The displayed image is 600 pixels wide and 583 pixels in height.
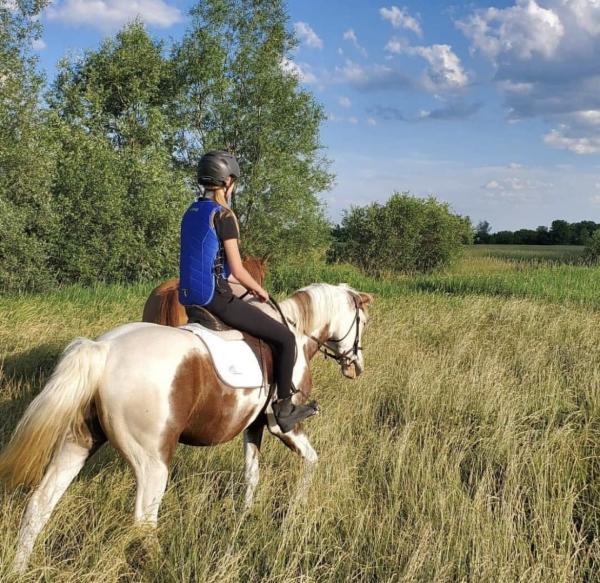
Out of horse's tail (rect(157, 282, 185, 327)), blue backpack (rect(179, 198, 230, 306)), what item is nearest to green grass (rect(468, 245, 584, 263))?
horse's tail (rect(157, 282, 185, 327))

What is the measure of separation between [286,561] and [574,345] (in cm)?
648

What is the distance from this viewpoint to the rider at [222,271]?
11.5 feet

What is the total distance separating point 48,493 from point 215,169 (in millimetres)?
2170

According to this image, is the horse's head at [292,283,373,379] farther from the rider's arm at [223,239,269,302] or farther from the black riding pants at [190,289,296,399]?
the rider's arm at [223,239,269,302]

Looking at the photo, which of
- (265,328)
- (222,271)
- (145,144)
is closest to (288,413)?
(265,328)

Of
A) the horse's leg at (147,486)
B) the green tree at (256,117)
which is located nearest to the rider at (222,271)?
the horse's leg at (147,486)

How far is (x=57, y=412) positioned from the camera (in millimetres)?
2857

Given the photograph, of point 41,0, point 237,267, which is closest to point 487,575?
point 237,267

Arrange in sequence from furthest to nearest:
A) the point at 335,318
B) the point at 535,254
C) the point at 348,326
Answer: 1. the point at 535,254
2. the point at 348,326
3. the point at 335,318

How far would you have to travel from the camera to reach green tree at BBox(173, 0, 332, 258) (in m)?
24.0

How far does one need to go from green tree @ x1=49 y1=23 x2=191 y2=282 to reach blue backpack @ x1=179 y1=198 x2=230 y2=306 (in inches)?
575

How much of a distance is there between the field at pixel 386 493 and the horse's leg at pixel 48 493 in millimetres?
88

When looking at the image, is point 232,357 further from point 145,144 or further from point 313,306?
point 145,144

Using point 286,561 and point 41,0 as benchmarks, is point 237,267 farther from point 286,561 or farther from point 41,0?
point 41,0
